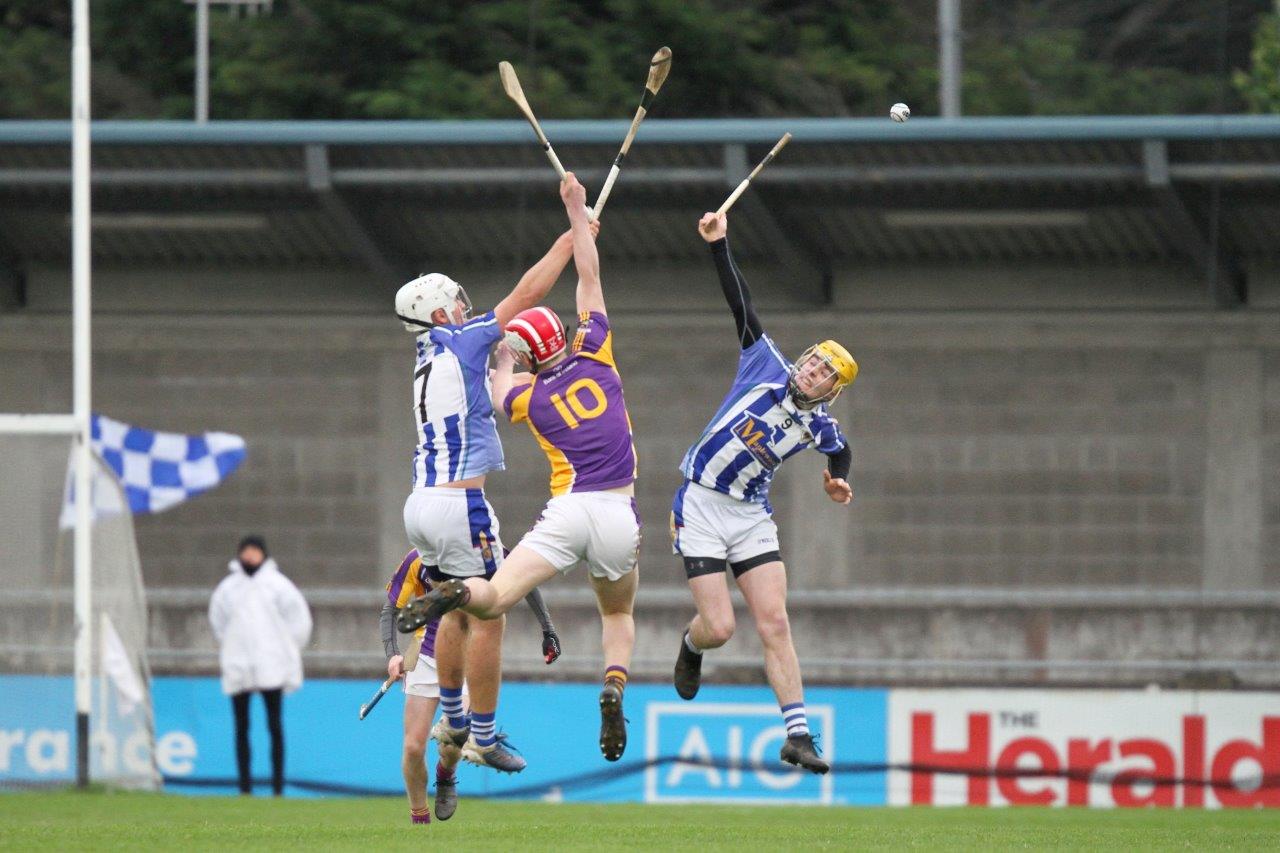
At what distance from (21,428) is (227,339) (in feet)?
15.5

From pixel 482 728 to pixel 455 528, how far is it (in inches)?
40.0

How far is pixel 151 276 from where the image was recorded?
19000 millimetres

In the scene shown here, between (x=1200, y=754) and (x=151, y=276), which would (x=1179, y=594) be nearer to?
(x=1200, y=754)

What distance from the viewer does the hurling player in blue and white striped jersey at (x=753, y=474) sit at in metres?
10.1

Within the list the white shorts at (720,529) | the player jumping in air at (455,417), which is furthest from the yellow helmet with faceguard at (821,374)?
the player jumping in air at (455,417)

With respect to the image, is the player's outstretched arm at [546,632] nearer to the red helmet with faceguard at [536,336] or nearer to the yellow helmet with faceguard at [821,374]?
the red helmet with faceguard at [536,336]

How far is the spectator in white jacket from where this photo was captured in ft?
50.0

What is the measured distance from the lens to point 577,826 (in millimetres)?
10703

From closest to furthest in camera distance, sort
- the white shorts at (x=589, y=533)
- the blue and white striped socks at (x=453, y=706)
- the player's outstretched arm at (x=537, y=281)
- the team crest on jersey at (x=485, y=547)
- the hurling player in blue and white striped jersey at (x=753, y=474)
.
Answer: the white shorts at (x=589, y=533) → the player's outstretched arm at (x=537, y=281) → the team crest on jersey at (x=485, y=547) → the hurling player in blue and white striped jersey at (x=753, y=474) → the blue and white striped socks at (x=453, y=706)

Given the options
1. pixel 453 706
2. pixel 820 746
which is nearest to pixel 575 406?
pixel 453 706

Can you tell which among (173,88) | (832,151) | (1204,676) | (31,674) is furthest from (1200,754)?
(173,88)

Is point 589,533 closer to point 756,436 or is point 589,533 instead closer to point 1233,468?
point 756,436

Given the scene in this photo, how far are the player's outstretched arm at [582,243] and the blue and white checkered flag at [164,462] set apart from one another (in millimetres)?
9659

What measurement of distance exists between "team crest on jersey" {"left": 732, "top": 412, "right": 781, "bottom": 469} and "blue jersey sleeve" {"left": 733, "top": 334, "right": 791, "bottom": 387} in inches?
7.5
